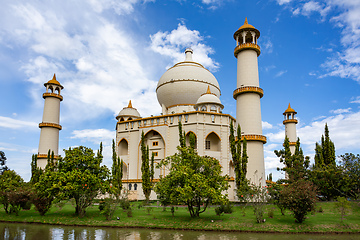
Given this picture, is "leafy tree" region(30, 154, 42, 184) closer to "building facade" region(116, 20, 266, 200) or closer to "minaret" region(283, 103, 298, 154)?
"building facade" region(116, 20, 266, 200)

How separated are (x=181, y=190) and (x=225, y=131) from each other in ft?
68.6

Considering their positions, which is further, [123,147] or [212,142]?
[123,147]

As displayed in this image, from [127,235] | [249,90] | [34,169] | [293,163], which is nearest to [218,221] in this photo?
[127,235]

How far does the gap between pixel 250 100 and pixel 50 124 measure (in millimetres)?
30174

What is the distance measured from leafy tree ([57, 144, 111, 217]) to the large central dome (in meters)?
22.0

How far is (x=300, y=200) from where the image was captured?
18719 mm

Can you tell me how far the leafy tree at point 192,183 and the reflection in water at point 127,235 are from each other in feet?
7.84

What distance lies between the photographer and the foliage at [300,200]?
61.2 feet

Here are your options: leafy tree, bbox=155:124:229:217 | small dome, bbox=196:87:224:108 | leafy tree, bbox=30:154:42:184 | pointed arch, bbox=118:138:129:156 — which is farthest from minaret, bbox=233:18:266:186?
leafy tree, bbox=30:154:42:184

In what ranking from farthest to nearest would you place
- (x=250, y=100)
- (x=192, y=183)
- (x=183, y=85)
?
(x=183, y=85) < (x=250, y=100) < (x=192, y=183)

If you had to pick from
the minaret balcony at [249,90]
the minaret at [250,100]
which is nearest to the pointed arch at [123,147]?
the minaret at [250,100]

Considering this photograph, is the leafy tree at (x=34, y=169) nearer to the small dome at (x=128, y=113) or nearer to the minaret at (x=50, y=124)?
the minaret at (x=50, y=124)

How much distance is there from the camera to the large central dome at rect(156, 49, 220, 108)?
43.9m

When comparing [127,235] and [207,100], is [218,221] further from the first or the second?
[207,100]
